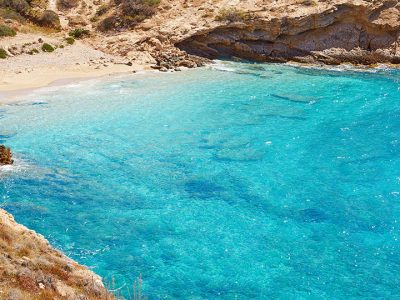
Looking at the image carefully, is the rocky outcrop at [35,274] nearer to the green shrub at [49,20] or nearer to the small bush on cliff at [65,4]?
the green shrub at [49,20]

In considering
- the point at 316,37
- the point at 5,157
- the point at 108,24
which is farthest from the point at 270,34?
the point at 5,157

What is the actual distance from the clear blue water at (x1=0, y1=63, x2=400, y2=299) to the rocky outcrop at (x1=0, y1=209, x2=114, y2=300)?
3421 millimetres

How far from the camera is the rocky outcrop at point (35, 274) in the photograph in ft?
31.8

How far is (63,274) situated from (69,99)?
2537 cm

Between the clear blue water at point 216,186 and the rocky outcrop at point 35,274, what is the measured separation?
3.42 m

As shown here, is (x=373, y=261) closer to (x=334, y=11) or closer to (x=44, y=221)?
(x=44, y=221)

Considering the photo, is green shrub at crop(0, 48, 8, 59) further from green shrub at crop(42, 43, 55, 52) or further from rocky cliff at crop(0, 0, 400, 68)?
rocky cliff at crop(0, 0, 400, 68)

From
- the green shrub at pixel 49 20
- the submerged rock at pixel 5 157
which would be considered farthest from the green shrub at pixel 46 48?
the submerged rock at pixel 5 157

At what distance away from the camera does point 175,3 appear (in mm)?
53750

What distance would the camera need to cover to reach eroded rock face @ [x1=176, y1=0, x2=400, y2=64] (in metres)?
46.9

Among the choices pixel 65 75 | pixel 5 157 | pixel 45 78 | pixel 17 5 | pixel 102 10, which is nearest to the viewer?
pixel 5 157

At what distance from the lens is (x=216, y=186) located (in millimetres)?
21875

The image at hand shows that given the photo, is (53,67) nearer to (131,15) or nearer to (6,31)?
(6,31)

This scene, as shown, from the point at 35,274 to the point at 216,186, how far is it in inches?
489
